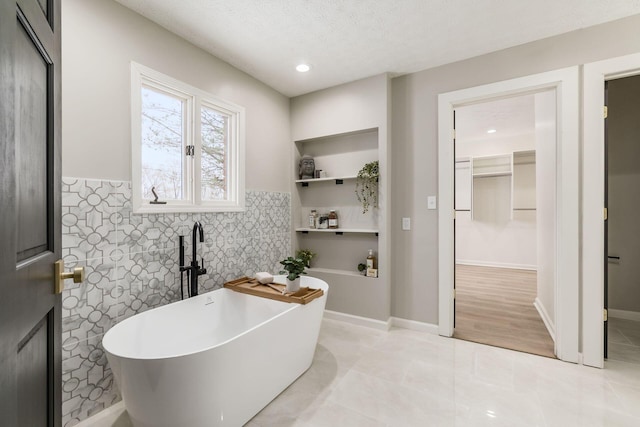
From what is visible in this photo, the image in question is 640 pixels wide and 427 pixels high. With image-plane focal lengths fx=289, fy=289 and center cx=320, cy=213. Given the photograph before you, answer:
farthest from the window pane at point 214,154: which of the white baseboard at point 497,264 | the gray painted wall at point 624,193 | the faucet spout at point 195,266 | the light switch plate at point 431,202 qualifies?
the white baseboard at point 497,264

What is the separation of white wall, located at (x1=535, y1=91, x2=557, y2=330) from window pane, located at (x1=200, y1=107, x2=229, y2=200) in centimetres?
293

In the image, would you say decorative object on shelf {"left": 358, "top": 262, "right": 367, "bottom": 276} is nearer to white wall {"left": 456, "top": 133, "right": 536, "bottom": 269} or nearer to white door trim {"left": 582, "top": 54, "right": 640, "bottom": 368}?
white door trim {"left": 582, "top": 54, "right": 640, "bottom": 368}

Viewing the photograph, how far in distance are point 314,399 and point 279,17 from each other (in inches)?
104

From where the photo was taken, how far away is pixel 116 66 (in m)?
1.90

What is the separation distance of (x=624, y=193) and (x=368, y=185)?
9.04 ft

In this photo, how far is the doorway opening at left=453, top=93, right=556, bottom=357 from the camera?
283cm

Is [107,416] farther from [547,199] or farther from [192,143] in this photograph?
[547,199]

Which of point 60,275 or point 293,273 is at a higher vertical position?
point 60,275

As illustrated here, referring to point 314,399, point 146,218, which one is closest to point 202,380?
point 314,399

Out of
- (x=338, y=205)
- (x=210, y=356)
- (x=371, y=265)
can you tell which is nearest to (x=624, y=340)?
(x=371, y=265)

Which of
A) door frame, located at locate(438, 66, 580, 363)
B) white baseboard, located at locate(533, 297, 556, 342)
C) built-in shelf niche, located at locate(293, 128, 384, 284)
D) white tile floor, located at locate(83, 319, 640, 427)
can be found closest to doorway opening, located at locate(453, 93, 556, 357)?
white baseboard, located at locate(533, 297, 556, 342)

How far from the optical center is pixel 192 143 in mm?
2426

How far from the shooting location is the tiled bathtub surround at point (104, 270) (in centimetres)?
166

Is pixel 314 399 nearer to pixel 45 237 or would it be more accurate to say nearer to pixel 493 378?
pixel 493 378
